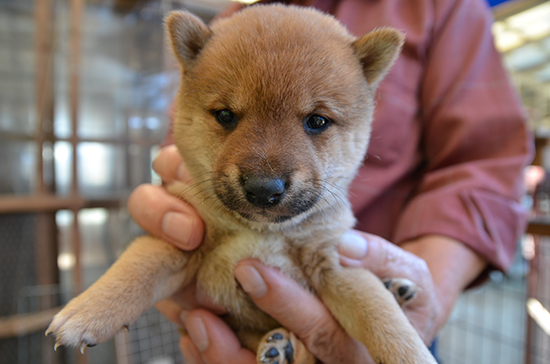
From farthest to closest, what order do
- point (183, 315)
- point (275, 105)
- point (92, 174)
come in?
point (92, 174), point (183, 315), point (275, 105)

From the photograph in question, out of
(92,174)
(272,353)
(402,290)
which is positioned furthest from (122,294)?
(92,174)

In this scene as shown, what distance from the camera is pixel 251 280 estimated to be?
3.93 feet

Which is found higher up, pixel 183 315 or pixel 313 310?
pixel 313 310

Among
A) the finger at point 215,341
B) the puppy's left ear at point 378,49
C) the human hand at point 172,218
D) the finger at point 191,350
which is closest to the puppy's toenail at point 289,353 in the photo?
the finger at point 215,341

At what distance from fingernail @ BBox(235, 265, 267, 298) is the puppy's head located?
0.71ft

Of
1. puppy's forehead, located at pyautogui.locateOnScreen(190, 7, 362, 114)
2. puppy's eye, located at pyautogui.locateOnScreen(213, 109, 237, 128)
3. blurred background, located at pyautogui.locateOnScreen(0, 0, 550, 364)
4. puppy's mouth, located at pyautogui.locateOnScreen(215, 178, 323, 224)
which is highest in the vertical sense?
puppy's forehead, located at pyautogui.locateOnScreen(190, 7, 362, 114)

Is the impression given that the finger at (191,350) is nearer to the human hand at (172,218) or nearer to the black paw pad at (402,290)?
the human hand at (172,218)

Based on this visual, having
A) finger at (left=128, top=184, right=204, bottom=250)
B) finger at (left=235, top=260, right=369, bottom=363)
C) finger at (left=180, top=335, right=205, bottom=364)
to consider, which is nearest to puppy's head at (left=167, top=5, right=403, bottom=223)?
finger at (left=128, top=184, right=204, bottom=250)

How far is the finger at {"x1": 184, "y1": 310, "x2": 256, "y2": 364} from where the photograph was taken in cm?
128

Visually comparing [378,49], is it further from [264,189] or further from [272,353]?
[272,353]

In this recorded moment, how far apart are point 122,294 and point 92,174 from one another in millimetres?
2603

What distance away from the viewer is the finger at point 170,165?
5.09 ft

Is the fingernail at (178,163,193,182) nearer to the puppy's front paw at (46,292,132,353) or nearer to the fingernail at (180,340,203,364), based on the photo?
the puppy's front paw at (46,292,132,353)

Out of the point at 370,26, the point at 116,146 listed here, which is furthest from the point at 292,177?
the point at 116,146
